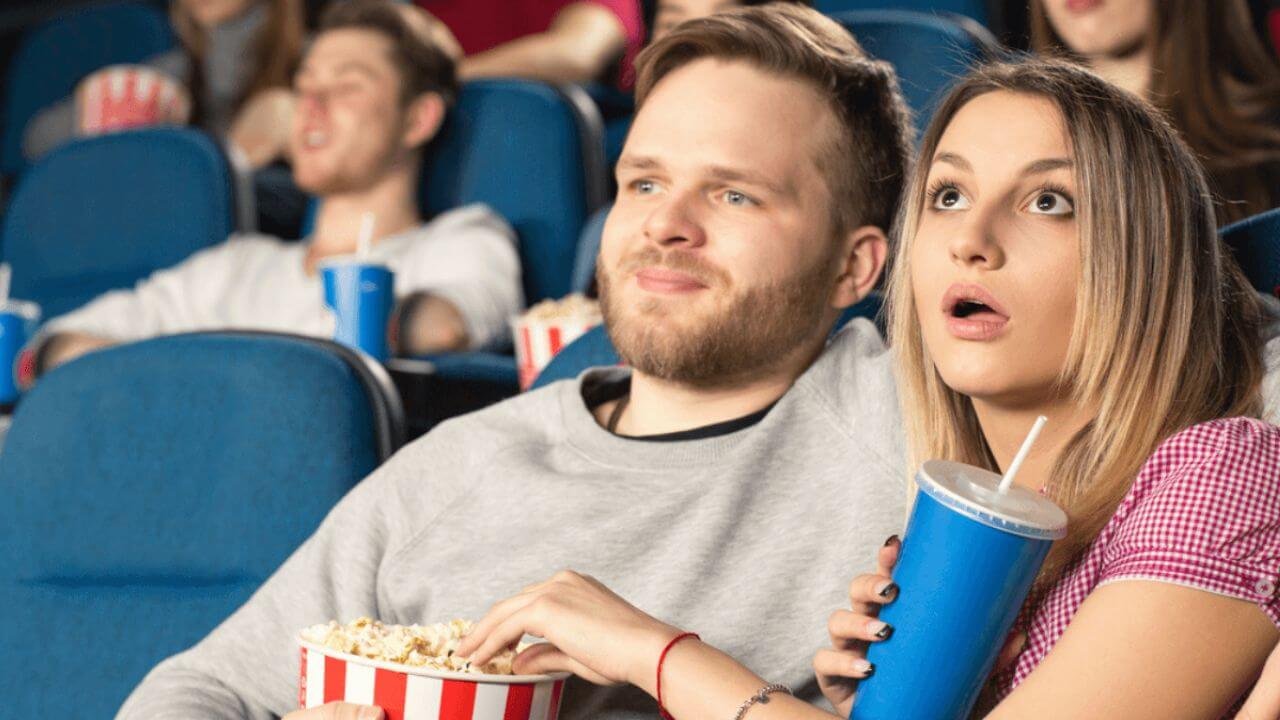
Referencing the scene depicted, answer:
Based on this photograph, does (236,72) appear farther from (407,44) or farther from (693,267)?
(693,267)

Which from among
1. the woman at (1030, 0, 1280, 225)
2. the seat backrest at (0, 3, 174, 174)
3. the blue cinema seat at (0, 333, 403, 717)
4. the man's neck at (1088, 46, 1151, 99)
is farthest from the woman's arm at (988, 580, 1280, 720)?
the seat backrest at (0, 3, 174, 174)

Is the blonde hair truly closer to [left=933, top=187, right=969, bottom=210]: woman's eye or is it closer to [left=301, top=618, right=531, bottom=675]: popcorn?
[left=933, top=187, right=969, bottom=210]: woman's eye

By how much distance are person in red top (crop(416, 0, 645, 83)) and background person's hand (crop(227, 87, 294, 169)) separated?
459 mm

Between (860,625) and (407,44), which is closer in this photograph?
(860,625)

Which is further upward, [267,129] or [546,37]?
[546,37]

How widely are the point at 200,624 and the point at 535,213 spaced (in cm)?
140

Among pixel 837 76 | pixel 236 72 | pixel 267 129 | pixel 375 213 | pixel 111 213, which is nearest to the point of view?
pixel 837 76

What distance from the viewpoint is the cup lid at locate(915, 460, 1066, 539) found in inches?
35.2

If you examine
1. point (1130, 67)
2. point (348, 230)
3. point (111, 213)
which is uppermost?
point (1130, 67)

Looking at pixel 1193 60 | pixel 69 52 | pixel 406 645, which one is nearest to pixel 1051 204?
pixel 406 645

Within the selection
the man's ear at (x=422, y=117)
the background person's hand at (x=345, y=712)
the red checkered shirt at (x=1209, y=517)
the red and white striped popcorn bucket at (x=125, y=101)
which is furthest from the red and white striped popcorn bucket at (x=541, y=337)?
the red and white striped popcorn bucket at (x=125, y=101)

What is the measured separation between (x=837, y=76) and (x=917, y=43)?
98 cm

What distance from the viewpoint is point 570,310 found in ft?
7.01

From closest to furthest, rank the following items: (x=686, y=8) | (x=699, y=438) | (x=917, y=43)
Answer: (x=699, y=438) → (x=917, y=43) → (x=686, y=8)
